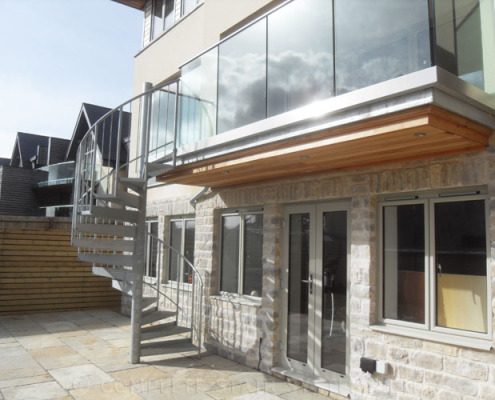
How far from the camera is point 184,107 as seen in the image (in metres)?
5.91

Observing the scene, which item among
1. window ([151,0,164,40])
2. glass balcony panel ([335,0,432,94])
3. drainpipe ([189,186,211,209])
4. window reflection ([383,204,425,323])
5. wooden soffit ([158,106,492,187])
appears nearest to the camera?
wooden soffit ([158,106,492,187])

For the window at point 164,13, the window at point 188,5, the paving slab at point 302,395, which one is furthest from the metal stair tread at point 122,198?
the window at point 164,13

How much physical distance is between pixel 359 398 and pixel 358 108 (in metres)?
2.73

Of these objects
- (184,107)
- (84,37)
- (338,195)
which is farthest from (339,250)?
(84,37)

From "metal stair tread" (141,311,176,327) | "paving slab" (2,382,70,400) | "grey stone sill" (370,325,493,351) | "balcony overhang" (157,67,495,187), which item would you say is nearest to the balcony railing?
"balcony overhang" (157,67,495,187)

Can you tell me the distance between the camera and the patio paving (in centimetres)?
444

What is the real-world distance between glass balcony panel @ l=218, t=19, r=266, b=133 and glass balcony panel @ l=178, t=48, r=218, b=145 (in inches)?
6.7

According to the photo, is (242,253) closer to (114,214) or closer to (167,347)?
(167,347)

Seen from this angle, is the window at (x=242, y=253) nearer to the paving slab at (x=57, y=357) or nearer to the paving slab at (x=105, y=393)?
the paving slab at (x=105, y=393)

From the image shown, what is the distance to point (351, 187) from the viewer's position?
4.44 m

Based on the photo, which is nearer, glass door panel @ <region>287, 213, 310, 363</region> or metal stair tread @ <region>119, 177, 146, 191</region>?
glass door panel @ <region>287, 213, 310, 363</region>

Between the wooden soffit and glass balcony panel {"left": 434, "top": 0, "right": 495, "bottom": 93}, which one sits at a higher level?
glass balcony panel {"left": 434, "top": 0, "right": 495, "bottom": 93}

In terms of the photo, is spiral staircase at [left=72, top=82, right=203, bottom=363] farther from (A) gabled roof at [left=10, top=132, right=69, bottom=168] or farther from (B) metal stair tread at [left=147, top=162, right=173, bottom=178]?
(A) gabled roof at [left=10, top=132, right=69, bottom=168]

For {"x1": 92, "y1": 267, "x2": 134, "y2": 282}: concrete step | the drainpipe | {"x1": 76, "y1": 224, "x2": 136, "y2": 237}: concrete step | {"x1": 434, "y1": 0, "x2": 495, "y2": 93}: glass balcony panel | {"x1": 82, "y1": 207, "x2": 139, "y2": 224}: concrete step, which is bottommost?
{"x1": 92, "y1": 267, "x2": 134, "y2": 282}: concrete step
